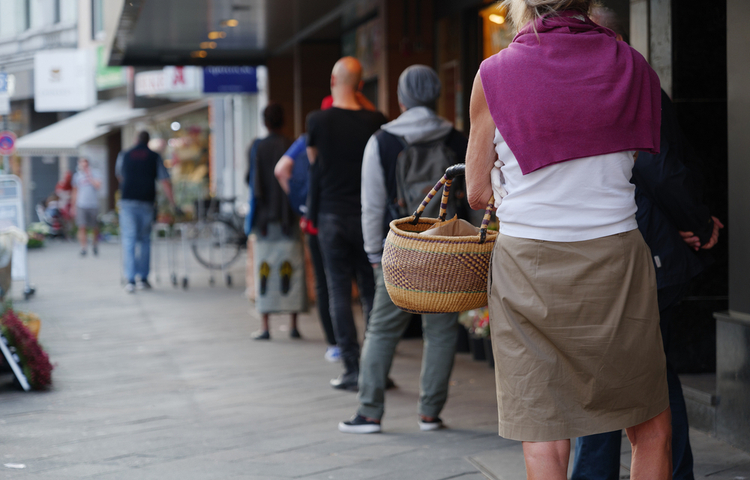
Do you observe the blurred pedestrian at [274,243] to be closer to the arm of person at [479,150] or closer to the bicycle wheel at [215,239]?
the arm of person at [479,150]

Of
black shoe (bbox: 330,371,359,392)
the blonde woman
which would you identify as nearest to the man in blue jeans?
black shoe (bbox: 330,371,359,392)

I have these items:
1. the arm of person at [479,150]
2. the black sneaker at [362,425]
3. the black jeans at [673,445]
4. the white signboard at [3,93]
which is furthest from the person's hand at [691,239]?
the white signboard at [3,93]

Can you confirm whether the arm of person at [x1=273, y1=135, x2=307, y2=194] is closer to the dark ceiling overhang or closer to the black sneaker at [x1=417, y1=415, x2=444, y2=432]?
the black sneaker at [x1=417, y1=415, x2=444, y2=432]

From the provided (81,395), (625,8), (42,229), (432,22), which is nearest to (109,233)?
(42,229)

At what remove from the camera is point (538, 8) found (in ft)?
8.20

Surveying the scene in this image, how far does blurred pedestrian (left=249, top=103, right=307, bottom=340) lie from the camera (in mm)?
7785

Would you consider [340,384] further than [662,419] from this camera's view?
Yes

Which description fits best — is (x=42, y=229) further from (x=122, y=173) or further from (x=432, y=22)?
(x=432, y=22)

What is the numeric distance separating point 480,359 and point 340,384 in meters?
1.31

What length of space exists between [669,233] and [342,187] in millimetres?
2753

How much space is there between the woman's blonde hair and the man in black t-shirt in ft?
10.0

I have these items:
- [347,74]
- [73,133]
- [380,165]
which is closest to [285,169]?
[347,74]

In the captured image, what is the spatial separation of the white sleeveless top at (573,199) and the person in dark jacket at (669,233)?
0.67m

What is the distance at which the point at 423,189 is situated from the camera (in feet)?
14.8
